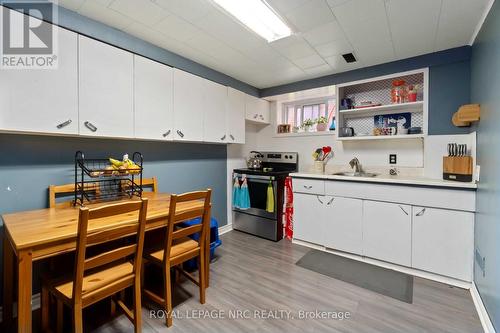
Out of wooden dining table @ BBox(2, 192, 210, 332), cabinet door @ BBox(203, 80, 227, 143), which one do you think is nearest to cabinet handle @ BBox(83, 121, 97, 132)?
wooden dining table @ BBox(2, 192, 210, 332)

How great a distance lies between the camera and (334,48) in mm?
2369

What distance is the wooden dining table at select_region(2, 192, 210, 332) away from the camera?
3.58 ft

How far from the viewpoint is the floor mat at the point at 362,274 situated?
1.99 metres

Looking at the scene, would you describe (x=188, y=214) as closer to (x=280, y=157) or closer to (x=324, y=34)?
(x=324, y=34)

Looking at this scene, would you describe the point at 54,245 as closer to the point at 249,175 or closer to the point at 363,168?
the point at 249,175

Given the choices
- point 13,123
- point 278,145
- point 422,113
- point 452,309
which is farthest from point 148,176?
point 422,113

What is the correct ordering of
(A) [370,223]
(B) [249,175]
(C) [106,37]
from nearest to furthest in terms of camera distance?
(C) [106,37]
(A) [370,223]
(B) [249,175]

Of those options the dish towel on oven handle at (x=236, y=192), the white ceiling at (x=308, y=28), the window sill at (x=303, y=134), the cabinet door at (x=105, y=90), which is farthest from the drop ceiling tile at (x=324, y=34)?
the dish towel on oven handle at (x=236, y=192)

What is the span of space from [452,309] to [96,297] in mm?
2452

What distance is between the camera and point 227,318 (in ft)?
5.44

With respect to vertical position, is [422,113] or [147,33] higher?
[147,33]

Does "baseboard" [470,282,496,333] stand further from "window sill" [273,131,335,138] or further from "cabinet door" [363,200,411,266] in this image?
"window sill" [273,131,335,138]

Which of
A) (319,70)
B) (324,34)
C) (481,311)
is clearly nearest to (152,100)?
(324,34)

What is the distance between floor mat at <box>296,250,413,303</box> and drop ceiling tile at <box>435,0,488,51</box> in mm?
2260
